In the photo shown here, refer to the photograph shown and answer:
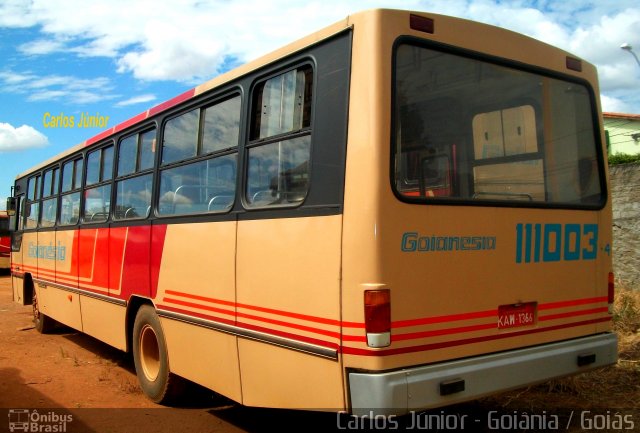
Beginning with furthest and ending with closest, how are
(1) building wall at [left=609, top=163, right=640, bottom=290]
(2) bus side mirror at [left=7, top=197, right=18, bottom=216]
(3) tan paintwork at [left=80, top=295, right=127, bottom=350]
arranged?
(2) bus side mirror at [left=7, top=197, right=18, bottom=216] < (1) building wall at [left=609, top=163, right=640, bottom=290] < (3) tan paintwork at [left=80, top=295, right=127, bottom=350]

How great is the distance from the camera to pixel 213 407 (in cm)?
575

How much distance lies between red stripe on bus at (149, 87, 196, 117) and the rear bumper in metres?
3.11

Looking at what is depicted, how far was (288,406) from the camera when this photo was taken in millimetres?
3879

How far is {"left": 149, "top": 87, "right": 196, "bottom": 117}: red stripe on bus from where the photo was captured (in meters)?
5.29

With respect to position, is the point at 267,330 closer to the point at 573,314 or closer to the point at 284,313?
the point at 284,313

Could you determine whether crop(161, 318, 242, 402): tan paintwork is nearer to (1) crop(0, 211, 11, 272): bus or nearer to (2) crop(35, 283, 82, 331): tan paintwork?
(2) crop(35, 283, 82, 331): tan paintwork

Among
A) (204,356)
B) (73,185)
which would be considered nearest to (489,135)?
(204,356)

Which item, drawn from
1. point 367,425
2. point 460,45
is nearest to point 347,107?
point 460,45

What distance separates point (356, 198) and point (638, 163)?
23.0ft

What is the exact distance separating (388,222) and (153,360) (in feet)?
12.2

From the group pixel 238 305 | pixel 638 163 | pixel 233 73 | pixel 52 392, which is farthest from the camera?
pixel 638 163

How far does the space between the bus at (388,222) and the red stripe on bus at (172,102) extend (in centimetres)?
4

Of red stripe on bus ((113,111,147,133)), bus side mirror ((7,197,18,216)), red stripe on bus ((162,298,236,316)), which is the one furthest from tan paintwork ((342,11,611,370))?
bus side mirror ((7,197,18,216))

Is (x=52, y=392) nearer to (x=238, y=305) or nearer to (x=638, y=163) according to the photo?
(x=238, y=305)
